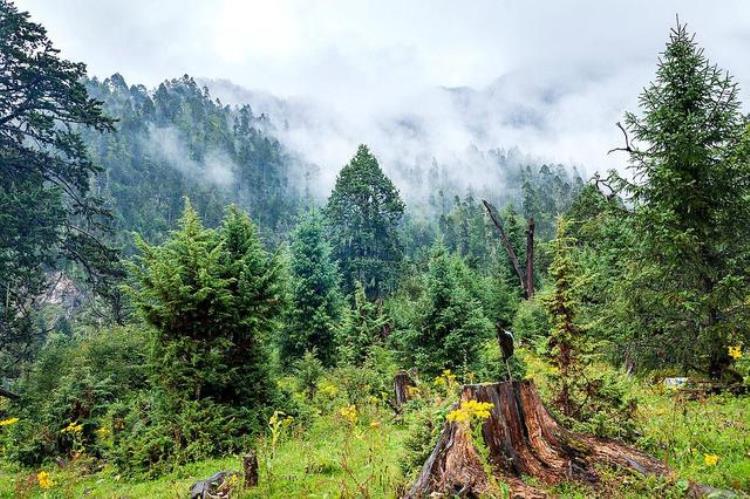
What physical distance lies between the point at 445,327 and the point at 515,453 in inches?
364

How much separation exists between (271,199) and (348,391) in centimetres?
12156

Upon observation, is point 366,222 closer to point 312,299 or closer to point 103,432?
point 312,299

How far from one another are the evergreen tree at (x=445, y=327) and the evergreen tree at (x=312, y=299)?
726cm

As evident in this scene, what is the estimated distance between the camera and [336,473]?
6.61 metres

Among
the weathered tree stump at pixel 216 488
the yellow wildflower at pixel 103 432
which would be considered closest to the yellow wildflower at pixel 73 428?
the yellow wildflower at pixel 103 432

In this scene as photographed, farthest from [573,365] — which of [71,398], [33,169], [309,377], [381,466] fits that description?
[33,169]

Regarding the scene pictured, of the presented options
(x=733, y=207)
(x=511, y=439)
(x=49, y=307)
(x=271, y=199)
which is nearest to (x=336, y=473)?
(x=511, y=439)

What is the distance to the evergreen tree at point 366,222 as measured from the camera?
145ft

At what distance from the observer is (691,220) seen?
33.6 feet

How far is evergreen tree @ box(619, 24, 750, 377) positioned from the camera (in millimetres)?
9820

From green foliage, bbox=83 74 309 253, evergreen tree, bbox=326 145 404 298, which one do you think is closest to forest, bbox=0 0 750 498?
evergreen tree, bbox=326 145 404 298

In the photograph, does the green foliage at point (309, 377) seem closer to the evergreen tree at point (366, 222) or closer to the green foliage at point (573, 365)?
the green foliage at point (573, 365)

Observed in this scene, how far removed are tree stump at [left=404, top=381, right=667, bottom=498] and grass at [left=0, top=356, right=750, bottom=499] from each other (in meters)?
0.26

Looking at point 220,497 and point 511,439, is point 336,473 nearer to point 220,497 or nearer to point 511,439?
point 220,497
